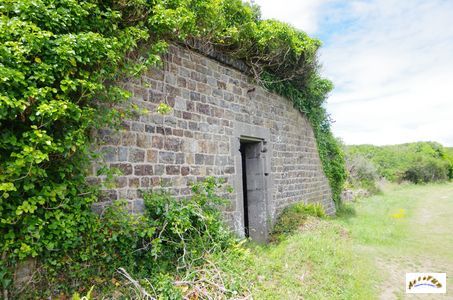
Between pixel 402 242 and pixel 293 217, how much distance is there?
9.04ft

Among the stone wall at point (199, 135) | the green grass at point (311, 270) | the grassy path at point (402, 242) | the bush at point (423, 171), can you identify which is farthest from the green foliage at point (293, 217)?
the bush at point (423, 171)

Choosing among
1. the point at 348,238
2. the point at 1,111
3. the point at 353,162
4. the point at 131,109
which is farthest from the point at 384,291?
the point at 353,162

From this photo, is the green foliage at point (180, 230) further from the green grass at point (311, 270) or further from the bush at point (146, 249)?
the green grass at point (311, 270)

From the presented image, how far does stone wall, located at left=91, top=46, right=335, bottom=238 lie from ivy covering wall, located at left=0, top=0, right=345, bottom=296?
470mm

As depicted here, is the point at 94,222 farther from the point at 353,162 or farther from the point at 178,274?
the point at 353,162

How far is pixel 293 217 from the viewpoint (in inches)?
307

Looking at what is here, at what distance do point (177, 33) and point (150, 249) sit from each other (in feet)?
10.2

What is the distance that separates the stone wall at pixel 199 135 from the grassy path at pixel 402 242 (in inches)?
88.5

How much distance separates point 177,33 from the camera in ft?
15.9

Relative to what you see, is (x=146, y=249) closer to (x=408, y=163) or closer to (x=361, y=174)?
(x=361, y=174)

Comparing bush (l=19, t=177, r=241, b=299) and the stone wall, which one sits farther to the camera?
the stone wall

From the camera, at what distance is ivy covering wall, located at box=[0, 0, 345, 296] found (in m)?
2.91

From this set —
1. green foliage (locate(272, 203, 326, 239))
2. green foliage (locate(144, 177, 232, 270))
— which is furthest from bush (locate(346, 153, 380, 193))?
green foliage (locate(144, 177, 232, 270))

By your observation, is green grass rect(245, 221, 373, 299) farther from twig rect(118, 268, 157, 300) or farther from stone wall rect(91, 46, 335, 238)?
twig rect(118, 268, 157, 300)
